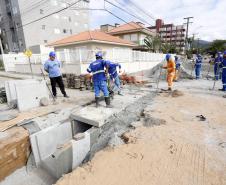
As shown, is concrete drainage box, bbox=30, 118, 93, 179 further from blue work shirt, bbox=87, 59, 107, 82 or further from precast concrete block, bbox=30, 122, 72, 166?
blue work shirt, bbox=87, 59, 107, 82

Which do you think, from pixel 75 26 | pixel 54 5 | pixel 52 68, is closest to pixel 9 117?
pixel 52 68

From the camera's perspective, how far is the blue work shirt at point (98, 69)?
4672 mm

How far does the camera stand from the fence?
34.0ft

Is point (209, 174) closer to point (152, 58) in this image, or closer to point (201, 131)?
point (201, 131)

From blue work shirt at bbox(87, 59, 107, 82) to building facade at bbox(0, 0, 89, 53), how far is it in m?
21.9

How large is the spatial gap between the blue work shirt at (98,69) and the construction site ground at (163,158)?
1741 mm

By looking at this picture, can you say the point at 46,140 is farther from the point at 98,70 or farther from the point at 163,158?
the point at 163,158

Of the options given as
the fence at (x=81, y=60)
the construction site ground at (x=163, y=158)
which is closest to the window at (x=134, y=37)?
the fence at (x=81, y=60)

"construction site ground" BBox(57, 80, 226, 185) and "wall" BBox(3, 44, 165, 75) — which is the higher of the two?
"wall" BBox(3, 44, 165, 75)

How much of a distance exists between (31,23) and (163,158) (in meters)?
29.8

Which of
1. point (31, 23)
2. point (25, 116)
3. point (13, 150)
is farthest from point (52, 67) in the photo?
point (31, 23)

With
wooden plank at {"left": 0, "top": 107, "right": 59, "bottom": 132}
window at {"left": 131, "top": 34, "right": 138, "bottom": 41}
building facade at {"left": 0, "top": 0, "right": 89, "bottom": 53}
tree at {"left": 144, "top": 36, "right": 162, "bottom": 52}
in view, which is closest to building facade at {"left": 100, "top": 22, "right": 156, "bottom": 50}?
window at {"left": 131, "top": 34, "right": 138, "bottom": 41}

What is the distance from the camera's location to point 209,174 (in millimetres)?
2430

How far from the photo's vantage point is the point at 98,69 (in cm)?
471
